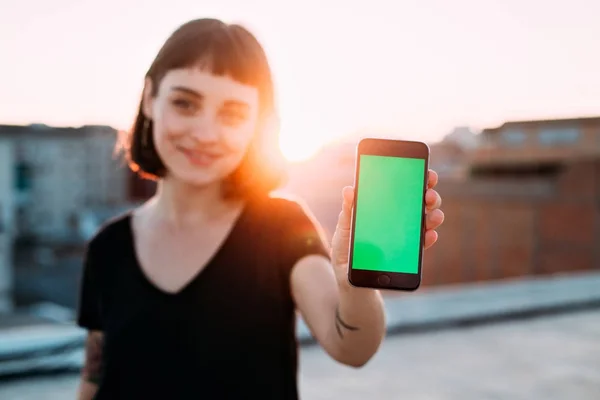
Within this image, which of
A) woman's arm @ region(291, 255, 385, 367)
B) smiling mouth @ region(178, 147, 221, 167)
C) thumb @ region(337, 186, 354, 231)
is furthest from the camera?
smiling mouth @ region(178, 147, 221, 167)

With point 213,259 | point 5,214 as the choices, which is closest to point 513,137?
point 5,214

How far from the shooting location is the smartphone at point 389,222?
1184 millimetres

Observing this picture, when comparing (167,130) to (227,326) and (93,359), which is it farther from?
(93,359)

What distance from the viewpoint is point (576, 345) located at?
185 inches

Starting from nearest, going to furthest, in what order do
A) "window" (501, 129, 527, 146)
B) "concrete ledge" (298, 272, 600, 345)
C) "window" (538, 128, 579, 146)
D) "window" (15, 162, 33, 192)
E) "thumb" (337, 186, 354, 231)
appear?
"thumb" (337, 186, 354, 231) < "concrete ledge" (298, 272, 600, 345) < "window" (538, 128, 579, 146) < "window" (501, 129, 527, 146) < "window" (15, 162, 33, 192)

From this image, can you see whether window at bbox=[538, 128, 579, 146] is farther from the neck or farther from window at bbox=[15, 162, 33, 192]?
the neck

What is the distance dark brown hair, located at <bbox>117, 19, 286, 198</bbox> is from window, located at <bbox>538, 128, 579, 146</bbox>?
27.3 meters

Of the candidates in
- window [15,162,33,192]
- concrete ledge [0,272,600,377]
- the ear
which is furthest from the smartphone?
window [15,162,33,192]

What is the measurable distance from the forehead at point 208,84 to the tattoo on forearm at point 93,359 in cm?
72

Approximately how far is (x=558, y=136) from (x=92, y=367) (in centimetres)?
2822

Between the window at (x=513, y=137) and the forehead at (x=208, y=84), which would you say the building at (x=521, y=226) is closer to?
the window at (x=513, y=137)

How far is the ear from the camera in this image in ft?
5.41

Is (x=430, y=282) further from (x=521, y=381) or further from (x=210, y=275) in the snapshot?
(x=210, y=275)

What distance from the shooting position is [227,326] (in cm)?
149
